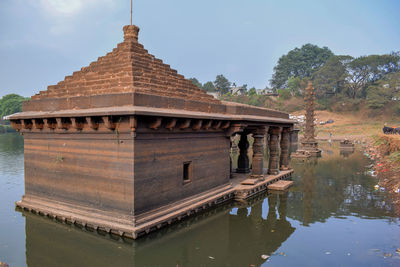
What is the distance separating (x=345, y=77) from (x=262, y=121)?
61685mm

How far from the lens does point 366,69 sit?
66.4 meters

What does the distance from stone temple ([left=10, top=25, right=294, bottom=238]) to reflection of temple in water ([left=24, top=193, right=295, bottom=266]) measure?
1.30 feet

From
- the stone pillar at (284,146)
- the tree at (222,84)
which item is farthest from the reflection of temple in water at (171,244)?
Result: the tree at (222,84)

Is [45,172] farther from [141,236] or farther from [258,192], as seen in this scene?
[258,192]

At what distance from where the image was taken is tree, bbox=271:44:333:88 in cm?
8481

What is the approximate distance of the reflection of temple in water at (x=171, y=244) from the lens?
24.2ft

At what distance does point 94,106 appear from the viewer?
Answer: 9000 mm

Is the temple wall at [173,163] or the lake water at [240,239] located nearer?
the lake water at [240,239]

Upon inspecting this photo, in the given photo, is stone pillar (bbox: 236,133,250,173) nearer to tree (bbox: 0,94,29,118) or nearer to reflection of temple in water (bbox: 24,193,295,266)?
reflection of temple in water (bbox: 24,193,295,266)

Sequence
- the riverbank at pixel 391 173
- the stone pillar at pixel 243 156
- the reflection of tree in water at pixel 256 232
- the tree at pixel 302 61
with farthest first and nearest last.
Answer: the tree at pixel 302 61 → the stone pillar at pixel 243 156 → the riverbank at pixel 391 173 → the reflection of tree in water at pixel 256 232

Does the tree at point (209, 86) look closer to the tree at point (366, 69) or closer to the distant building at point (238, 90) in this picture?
the distant building at point (238, 90)

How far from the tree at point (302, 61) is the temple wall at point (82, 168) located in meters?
83.4

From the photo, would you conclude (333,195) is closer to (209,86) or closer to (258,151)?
(258,151)

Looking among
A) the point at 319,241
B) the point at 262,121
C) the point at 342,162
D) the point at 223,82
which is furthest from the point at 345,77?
the point at 319,241
